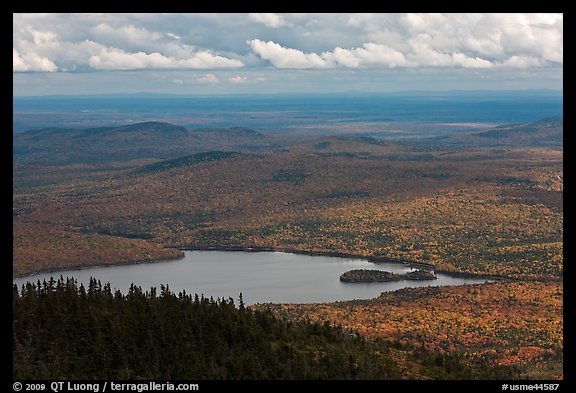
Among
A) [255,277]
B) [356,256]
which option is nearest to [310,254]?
[356,256]

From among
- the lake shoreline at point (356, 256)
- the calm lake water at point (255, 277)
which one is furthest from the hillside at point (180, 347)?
the lake shoreline at point (356, 256)

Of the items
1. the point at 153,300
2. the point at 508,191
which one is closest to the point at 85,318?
the point at 153,300

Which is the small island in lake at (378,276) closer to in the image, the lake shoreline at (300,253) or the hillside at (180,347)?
the lake shoreline at (300,253)

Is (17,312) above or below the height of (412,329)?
above

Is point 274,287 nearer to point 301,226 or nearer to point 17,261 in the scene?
point 17,261

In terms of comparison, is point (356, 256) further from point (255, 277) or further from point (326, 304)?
point (326, 304)

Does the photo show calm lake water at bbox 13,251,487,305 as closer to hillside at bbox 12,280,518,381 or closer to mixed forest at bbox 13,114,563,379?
mixed forest at bbox 13,114,563,379
